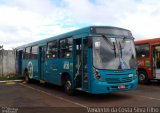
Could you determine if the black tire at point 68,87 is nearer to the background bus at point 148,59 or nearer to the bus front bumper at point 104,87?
the bus front bumper at point 104,87

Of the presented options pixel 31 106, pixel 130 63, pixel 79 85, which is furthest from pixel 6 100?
pixel 130 63

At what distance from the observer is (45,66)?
55.3 feet

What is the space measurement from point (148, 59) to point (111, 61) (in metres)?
7.04

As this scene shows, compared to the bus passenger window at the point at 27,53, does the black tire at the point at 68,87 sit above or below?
below

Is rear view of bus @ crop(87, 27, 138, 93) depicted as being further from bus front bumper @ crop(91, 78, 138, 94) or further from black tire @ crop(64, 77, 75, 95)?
black tire @ crop(64, 77, 75, 95)

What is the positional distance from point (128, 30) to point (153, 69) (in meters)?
5.62

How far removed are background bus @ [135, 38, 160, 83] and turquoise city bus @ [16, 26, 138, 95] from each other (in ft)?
17.2

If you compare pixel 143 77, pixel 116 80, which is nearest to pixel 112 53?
pixel 116 80

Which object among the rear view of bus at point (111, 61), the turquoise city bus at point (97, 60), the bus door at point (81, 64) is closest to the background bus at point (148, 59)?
the turquoise city bus at point (97, 60)

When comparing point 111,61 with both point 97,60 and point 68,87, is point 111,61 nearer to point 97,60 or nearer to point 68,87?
point 97,60

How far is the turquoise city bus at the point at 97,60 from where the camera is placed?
11414 millimetres

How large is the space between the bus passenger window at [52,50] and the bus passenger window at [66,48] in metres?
0.72

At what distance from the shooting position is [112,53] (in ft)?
38.5

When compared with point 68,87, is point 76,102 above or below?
below
